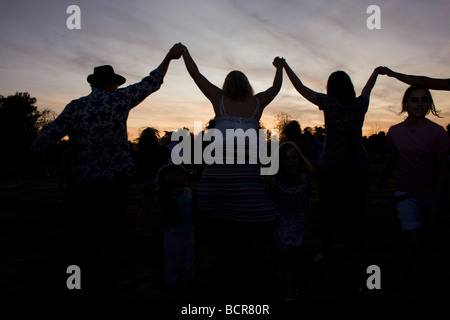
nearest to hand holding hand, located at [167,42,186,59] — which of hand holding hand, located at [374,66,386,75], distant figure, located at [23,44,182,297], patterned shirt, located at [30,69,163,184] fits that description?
distant figure, located at [23,44,182,297]

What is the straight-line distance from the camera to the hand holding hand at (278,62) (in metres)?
4.00

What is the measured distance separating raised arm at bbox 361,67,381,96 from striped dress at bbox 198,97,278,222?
5.74ft

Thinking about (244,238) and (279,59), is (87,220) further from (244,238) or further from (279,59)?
(279,59)

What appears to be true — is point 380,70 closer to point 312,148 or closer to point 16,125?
point 312,148

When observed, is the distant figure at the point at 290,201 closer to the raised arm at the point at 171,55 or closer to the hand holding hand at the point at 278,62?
the hand holding hand at the point at 278,62

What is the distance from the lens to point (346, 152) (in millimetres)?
4109

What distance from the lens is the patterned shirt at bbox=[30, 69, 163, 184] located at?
326 cm

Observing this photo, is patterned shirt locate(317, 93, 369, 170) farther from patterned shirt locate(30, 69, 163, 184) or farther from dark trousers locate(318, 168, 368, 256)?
patterned shirt locate(30, 69, 163, 184)

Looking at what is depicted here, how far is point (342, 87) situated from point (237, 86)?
4.58ft

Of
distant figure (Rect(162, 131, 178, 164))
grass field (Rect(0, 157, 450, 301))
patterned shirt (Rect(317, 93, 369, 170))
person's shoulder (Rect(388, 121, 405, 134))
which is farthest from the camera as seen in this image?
distant figure (Rect(162, 131, 178, 164))

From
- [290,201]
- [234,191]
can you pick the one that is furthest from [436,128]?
[234,191]

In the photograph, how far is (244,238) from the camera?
3252mm

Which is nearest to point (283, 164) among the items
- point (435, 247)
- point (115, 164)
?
point (115, 164)

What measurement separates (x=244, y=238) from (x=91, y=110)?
5.64ft
